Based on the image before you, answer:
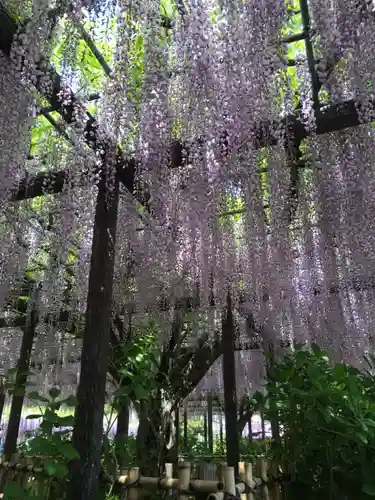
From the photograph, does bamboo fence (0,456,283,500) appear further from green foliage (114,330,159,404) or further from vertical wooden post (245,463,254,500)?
green foliage (114,330,159,404)

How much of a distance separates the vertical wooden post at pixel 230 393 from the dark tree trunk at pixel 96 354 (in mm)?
2108

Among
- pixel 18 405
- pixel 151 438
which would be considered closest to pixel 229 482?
pixel 151 438

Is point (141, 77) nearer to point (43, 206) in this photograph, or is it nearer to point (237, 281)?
point (43, 206)

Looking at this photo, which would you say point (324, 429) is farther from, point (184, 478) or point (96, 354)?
point (96, 354)

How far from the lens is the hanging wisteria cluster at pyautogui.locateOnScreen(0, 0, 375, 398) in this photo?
221 centimetres

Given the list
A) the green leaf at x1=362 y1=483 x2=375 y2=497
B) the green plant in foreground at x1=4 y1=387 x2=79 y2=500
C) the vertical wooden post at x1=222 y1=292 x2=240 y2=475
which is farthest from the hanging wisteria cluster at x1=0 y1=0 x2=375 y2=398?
the green leaf at x1=362 y1=483 x2=375 y2=497

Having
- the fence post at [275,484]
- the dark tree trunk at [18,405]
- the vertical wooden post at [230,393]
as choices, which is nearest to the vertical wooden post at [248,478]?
the fence post at [275,484]

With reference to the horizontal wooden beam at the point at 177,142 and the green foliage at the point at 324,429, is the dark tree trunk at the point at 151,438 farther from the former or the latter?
the horizontal wooden beam at the point at 177,142

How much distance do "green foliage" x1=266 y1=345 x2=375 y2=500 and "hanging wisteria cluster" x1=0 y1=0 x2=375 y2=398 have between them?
1.36m

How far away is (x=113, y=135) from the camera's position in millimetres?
2832

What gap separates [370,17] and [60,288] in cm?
444

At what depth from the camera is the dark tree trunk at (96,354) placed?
2.28m

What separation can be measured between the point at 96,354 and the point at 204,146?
141 centimetres

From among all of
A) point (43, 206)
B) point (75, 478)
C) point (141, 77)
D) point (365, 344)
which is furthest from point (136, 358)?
point (365, 344)
